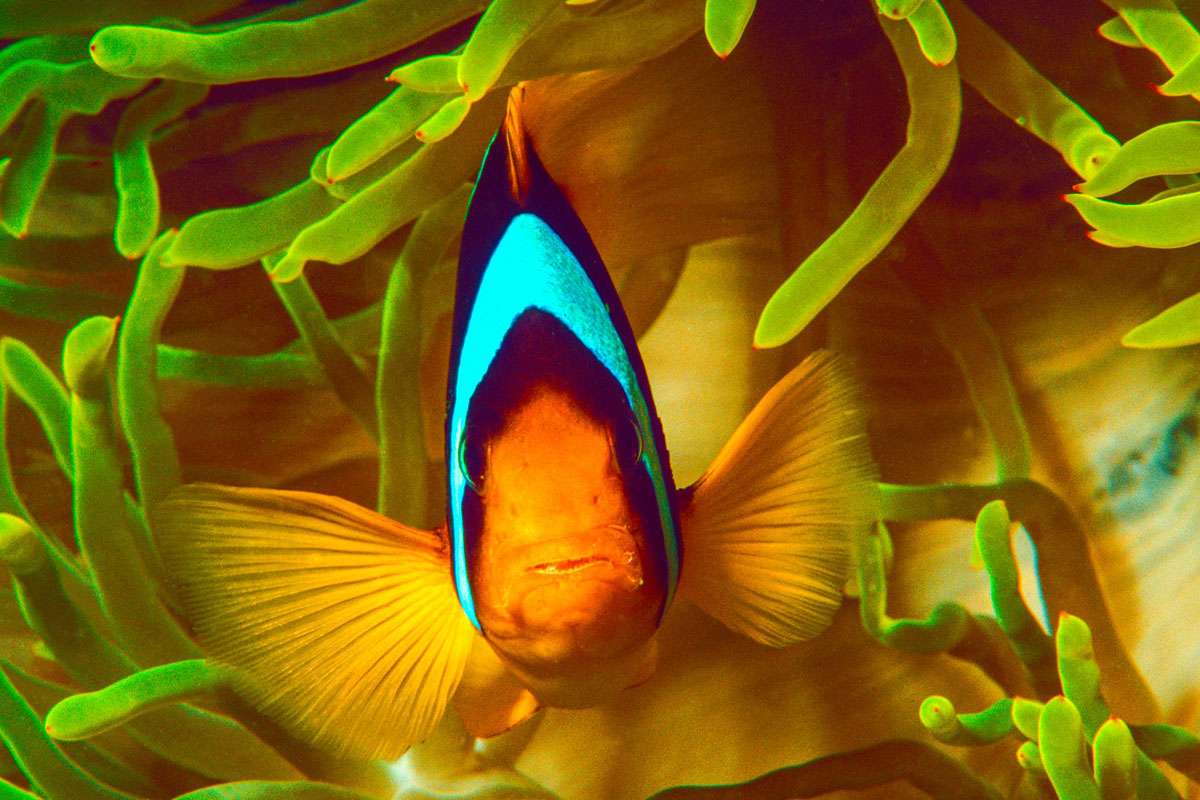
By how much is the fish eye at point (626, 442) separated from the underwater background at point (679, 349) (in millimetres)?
232

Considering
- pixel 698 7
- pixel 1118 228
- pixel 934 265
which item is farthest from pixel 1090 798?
pixel 698 7

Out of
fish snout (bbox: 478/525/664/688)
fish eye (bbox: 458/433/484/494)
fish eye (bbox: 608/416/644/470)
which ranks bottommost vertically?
fish snout (bbox: 478/525/664/688)

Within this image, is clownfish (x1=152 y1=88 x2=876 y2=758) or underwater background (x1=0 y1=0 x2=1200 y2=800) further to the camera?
underwater background (x1=0 y1=0 x2=1200 y2=800)

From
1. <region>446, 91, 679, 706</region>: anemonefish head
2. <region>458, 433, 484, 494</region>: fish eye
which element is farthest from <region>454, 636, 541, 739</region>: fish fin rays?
<region>458, 433, 484, 494</region>: fish eye

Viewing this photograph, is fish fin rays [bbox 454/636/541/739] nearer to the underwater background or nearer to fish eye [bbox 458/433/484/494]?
the underwater background

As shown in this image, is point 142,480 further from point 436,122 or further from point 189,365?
point 436,122

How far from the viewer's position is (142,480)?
0.84m

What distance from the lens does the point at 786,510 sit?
2.40 ft

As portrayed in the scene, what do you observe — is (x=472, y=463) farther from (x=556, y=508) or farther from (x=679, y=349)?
(x=679, y=349)

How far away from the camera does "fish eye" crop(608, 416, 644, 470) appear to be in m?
0.56

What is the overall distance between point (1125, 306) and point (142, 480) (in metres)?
0.80

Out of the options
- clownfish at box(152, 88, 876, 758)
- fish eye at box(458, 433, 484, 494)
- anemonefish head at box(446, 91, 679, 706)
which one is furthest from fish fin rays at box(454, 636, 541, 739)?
fish eye at box(458, 433, 484, 494)

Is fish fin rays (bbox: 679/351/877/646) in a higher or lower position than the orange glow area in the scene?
lower

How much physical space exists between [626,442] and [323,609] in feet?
0.86
